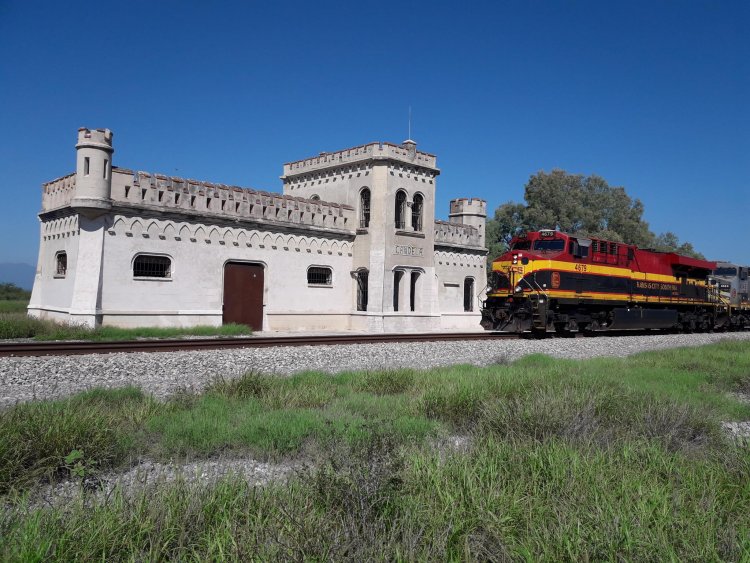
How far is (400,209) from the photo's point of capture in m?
27.2

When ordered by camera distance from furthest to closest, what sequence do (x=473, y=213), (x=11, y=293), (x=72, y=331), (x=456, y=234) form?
(x=11, y=293) → (x=473, y=213) → (x=456, y=234) → (x=72, y=331)

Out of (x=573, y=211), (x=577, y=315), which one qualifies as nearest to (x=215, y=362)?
(x=577, y=315)

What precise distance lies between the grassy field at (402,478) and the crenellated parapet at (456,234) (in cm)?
2161

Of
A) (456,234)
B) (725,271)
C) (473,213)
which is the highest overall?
(473,213)

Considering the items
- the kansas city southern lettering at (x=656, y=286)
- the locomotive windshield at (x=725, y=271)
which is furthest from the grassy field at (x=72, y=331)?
the locomotive windshield at (x=725, y=271)

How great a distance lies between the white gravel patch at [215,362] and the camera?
32.0 feet

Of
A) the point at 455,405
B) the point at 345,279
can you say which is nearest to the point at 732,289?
the point at 345,279

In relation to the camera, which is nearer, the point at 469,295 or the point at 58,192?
the point at 58,192

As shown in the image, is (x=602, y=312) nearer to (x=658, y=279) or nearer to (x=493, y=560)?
(x=658, y=279)

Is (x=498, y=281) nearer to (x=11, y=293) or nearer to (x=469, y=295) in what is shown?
(x=469, y=295)

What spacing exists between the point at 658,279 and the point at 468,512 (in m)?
25.2

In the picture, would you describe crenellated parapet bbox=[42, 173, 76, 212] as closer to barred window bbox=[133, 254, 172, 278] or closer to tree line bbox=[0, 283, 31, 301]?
barred window bbox=[133, 254, 172, 278]

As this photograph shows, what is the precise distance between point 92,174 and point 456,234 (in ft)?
59.2

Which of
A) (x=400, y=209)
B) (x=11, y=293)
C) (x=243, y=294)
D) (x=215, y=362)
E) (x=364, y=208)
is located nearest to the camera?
(x=215, y=362)
